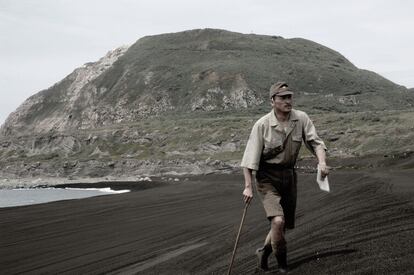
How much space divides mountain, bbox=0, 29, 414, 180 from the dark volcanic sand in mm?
16550

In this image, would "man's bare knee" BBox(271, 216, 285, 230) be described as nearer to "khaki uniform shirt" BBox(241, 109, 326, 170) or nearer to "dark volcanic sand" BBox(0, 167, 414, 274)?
"khaki uniform shirt" BBox(241, 109, 326, 170)

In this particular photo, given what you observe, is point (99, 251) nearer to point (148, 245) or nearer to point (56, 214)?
point (148, 245)

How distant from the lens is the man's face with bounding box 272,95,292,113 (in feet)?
22.3

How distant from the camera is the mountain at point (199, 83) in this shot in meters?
110

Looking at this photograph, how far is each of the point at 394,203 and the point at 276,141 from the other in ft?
18.1

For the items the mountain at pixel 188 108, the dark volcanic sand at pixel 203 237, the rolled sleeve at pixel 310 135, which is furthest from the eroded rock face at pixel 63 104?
the rolled sleeve at pixel 310 135

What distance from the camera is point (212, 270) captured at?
9180mm

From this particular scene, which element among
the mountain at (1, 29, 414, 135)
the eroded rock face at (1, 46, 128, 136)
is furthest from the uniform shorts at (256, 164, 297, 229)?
the eroded rock face at (1, 46, 128, 136)

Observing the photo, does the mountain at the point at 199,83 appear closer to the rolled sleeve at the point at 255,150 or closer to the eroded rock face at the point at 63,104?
the eroded rock face at the point at 63,104

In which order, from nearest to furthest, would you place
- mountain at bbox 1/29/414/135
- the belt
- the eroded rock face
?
the belt
mountain at bbox 1/29/414/135
the eroded rock face

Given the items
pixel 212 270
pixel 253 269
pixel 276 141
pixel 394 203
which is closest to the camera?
pixel 276 141

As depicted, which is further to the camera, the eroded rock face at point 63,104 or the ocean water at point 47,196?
the eroded rock face at point 63,104

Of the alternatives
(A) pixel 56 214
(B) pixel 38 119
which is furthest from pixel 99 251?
(B) pixel 38 119

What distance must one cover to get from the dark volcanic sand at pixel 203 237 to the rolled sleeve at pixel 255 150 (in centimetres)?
156
